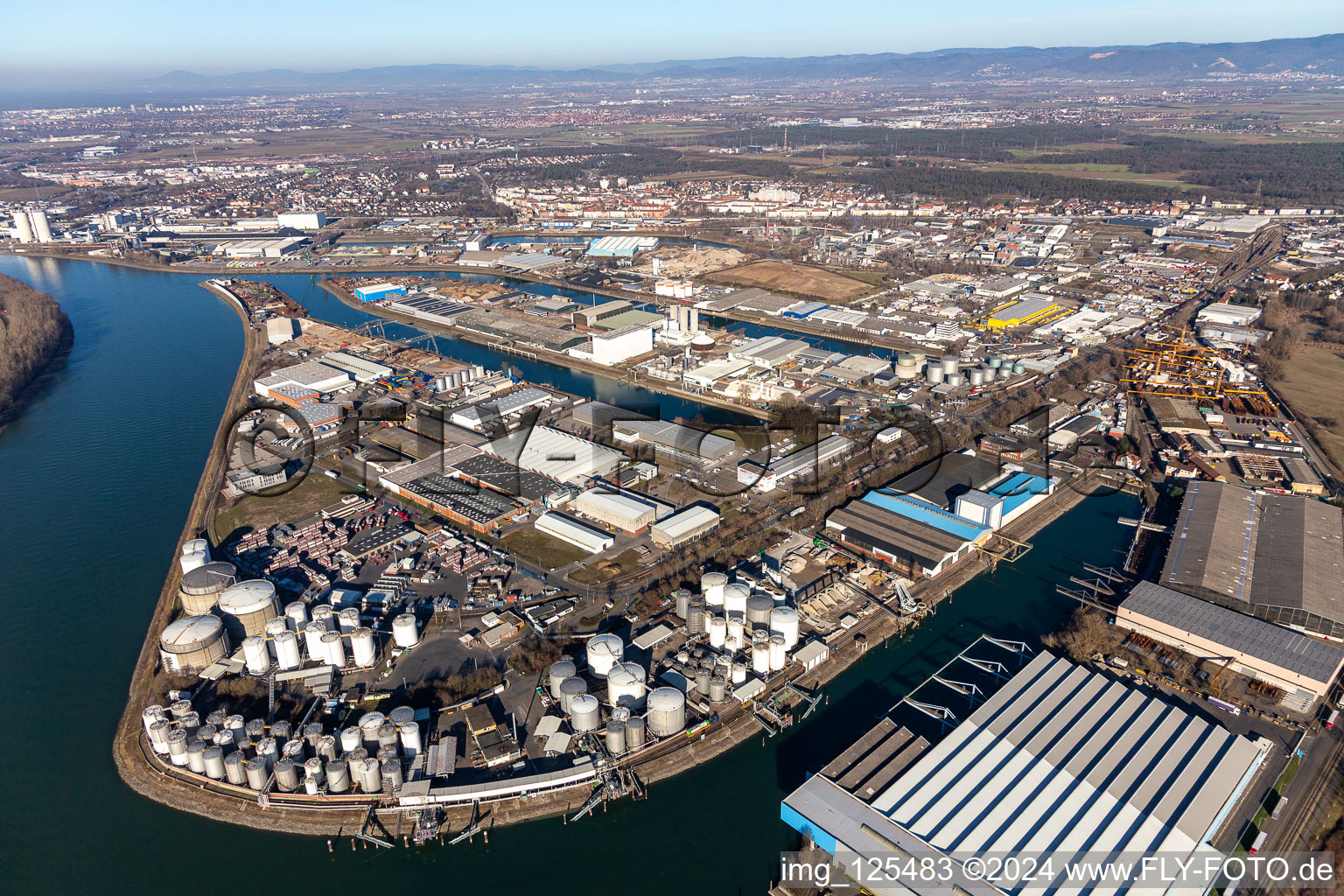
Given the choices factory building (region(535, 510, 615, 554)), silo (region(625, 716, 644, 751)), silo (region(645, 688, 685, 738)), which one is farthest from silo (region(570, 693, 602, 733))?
factory building (region(535, 510, 615, 554))

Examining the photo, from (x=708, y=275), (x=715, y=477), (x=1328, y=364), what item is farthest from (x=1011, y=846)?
(x=708, y=275)

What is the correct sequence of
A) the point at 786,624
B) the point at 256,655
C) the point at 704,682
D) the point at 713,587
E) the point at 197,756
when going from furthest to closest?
the point at 713,587
the point at 786,624
the point at 256,655
the point at 704,682
the point at 197,756

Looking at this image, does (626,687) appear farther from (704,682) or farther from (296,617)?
(296,617)

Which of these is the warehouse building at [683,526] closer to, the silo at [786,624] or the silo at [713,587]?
the silo at [713,587]

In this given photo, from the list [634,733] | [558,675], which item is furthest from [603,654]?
[634,733]

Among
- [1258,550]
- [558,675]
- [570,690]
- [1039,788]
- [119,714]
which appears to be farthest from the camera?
[1258,550]

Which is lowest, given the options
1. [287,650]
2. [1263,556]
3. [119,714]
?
[119,714]

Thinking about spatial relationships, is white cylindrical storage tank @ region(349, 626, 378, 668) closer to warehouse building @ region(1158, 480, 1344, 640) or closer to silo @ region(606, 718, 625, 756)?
silo @ region(606, 718, 625, 756)

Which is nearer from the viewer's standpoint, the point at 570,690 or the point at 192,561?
the point at 570,690
